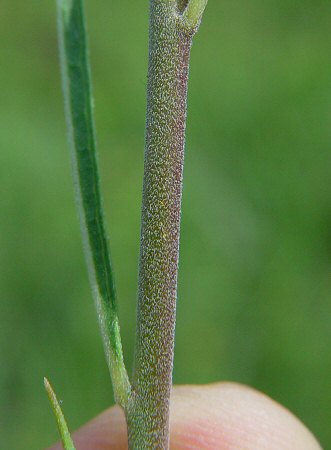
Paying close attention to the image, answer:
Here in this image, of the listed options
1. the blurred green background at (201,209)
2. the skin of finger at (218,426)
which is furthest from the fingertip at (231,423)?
the blurred green background at (201,209)

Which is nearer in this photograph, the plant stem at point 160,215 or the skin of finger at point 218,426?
the plant stem at point 160,215

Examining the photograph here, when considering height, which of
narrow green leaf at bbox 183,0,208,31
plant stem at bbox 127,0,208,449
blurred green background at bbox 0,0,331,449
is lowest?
blurred green background at bbox 0,0,331,449

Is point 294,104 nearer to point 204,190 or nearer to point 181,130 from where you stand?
point 204,190

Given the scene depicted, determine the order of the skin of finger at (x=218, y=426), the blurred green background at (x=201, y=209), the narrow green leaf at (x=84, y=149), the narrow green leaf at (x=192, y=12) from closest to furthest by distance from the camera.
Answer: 1. the narrow green leaf at (x=192, y=12)
2. the narrow green leaf at (x=84, y=149)
3. the skin of finger at (x=218, y=426)
4. the blurred green background at (x=201, y=209)

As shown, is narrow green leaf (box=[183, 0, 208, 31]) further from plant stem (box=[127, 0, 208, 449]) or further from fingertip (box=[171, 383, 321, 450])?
fingertip (box=[171, 383, 321, 450])

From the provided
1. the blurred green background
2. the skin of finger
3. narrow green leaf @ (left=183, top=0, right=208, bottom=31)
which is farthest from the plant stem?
the blurred green background

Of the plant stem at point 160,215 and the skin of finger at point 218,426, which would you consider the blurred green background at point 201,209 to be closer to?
the skin of finger at point 218,426
